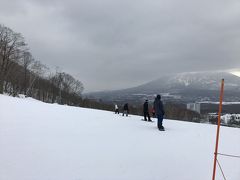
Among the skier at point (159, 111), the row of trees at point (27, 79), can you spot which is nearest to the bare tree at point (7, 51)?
→ the row of trees at point (27, 79)

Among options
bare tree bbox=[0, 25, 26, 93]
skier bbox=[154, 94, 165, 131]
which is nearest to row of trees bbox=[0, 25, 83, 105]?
bare tree bbox=[0, 25, 26, 93]

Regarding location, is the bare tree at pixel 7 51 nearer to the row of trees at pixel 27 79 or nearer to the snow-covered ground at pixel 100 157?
the row of trees at pixel 27 79

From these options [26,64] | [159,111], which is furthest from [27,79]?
[159,111]

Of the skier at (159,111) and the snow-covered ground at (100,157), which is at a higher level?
the skier at (159,111)

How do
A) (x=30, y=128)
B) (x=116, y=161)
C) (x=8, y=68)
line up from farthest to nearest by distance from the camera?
1. (x=8, y=68)
2. (x=30, y=128)
3. (x=116, y=161)

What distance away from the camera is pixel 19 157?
6.51 m

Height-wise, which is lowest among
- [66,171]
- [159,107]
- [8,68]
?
[66,171]

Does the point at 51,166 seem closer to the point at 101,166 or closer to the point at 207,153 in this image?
the point at 101,166

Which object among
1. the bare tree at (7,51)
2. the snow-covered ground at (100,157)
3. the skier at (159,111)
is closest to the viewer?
the snow-covered ground at (100,157)

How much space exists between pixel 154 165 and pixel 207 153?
2.58 m

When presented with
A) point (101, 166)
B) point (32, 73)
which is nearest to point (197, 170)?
point (101, 166)

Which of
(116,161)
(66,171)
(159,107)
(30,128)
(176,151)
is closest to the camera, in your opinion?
(66,171)

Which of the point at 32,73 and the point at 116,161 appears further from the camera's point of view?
the point at 32,73

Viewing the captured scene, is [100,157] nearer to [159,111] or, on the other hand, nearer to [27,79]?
[159,111]
